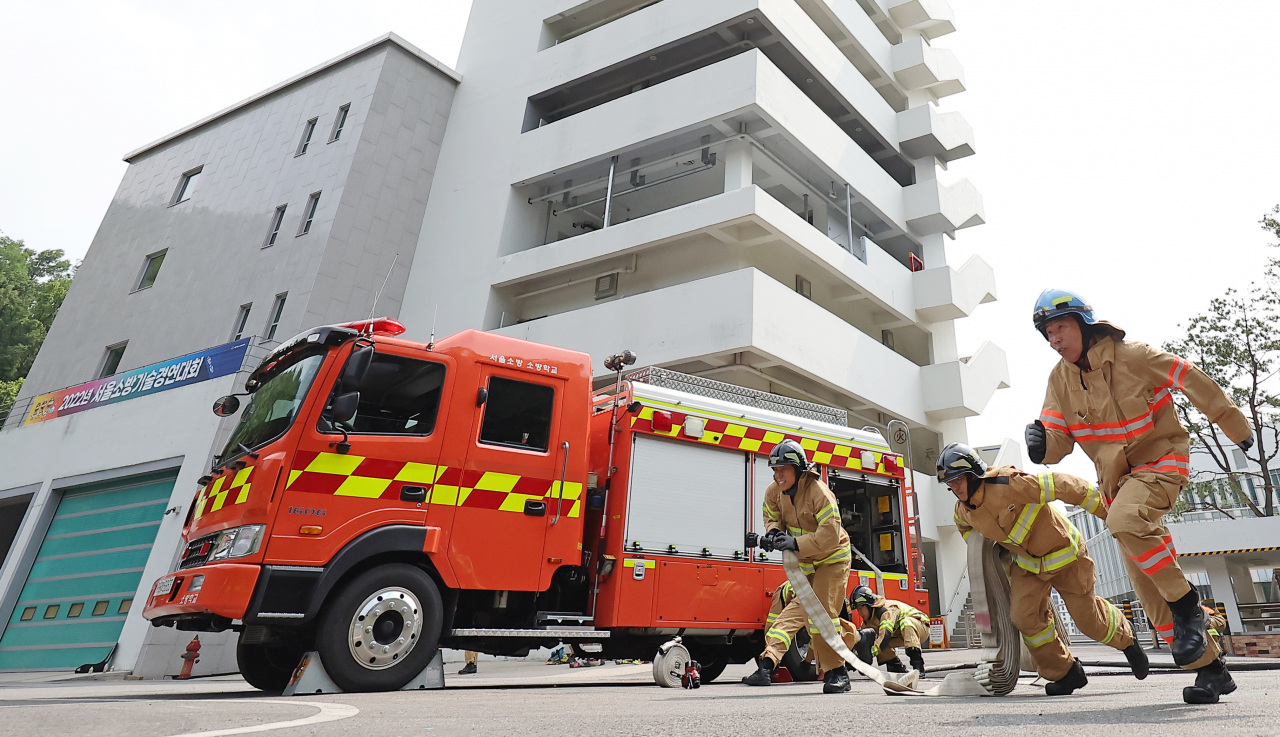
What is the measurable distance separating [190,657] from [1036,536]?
11342mm

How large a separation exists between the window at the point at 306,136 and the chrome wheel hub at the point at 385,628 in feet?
59.4

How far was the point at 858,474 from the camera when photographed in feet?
28.2

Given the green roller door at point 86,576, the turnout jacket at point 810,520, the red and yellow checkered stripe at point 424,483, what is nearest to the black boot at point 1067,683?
the turnout jacket at point 810,520

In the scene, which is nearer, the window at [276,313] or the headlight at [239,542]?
the headlight at [239,542]

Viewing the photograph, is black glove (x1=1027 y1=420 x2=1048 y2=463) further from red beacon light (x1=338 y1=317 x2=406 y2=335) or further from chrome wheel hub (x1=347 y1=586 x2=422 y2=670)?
red beacon light (x1=338 y1=317 x2=406 y2=335)

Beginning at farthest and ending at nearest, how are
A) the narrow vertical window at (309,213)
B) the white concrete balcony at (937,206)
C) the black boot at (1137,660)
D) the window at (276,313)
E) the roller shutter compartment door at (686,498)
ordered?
the white concrete balcony at (937,206) → the narrow vertical window at (309,213) → the window at (276,313) → the roller shutter compartment door at (686,498) → the black boot at (1137,660)

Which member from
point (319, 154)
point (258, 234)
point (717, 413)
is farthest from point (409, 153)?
point (717, 413)

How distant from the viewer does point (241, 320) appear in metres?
18.8

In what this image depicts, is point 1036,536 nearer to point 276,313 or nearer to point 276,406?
point 276,406

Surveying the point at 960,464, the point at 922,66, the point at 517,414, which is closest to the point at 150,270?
the point at 517,414

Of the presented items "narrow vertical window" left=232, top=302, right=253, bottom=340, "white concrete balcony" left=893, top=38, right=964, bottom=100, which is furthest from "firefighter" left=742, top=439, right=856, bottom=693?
"white concrete balcony" left=893, top=38, right=964, bottom=100

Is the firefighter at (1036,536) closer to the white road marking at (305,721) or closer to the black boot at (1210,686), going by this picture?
the black boot at (1210,686)

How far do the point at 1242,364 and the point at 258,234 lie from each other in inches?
1106

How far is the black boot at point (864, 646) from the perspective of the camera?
648cm
